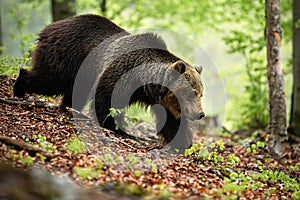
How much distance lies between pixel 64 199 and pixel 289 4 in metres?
10.5

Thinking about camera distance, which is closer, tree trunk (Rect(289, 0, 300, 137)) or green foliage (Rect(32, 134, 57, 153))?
green foliage (Rect(32, 134, 57, 153))

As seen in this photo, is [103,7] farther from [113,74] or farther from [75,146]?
[75,146]

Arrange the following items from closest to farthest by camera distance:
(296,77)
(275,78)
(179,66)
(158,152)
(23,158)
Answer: (23,158), (158,152), (179,66), (275,78), (296,77)

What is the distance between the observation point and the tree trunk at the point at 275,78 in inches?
308

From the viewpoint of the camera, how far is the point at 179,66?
22.3 ft

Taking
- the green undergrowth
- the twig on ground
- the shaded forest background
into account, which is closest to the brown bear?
the shaded forest background

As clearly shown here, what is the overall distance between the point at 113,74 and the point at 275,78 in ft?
10.7

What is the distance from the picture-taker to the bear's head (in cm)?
678

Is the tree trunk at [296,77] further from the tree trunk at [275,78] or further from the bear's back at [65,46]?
the bear's back at [65,46]

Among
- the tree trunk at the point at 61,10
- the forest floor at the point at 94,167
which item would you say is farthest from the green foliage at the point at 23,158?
the tree trunk at the point at 61,10

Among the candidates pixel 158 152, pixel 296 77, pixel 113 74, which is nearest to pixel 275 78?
pixel 296 77

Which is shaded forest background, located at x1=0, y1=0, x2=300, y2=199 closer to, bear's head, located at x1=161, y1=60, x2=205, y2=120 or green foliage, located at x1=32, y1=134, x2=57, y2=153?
green foliage, located at x1=32, y1=134, x2=57, y2=153

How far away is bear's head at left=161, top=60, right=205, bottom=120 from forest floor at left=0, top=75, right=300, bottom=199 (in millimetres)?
786

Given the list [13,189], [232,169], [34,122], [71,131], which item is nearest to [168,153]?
[232,169]
